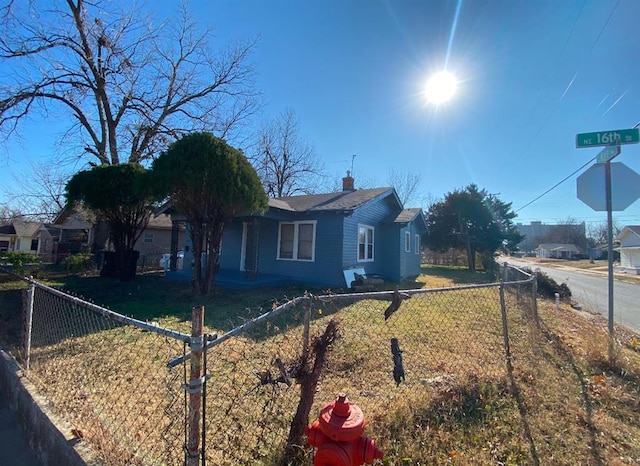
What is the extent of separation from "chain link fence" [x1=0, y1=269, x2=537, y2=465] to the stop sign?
2287 mm

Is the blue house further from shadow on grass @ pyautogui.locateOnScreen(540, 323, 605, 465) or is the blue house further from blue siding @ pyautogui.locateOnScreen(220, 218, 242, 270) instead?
shadow on grass @ pyautogui.locateOnScreen(540, 323, 605, 465)

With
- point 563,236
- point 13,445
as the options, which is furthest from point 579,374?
point 563,236

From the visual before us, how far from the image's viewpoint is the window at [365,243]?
13023 millimetres

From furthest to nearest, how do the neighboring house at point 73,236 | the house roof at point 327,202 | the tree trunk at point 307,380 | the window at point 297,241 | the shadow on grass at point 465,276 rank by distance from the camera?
the neighboring house at point 73,236
the shadow on grass at point 465,276
the window at point 297,241
the house roof at point 327,202
the tree trunk at point 307,380

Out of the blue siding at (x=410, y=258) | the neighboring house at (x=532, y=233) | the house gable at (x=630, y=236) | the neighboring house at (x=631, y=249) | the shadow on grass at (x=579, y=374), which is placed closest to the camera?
the shadow on grass at (x=579, y=374)

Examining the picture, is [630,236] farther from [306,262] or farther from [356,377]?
[356,377]

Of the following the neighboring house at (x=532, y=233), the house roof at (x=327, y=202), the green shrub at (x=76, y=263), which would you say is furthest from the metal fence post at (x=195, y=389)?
the neighboring house at (x=532, y=233)

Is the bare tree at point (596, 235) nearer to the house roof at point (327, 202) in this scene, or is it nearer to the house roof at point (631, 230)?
the house roof at point (631, 230)

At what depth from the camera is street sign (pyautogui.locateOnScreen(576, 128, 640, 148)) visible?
4508mm

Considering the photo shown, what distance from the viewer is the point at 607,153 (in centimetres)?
469

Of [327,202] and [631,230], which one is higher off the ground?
[631,230]

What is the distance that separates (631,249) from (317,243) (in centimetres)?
4184

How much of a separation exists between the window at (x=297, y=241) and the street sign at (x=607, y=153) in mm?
8427

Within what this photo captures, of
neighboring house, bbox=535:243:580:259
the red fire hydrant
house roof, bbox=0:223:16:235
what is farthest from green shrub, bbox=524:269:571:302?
neighboring house, bbox=535:243:580:259
